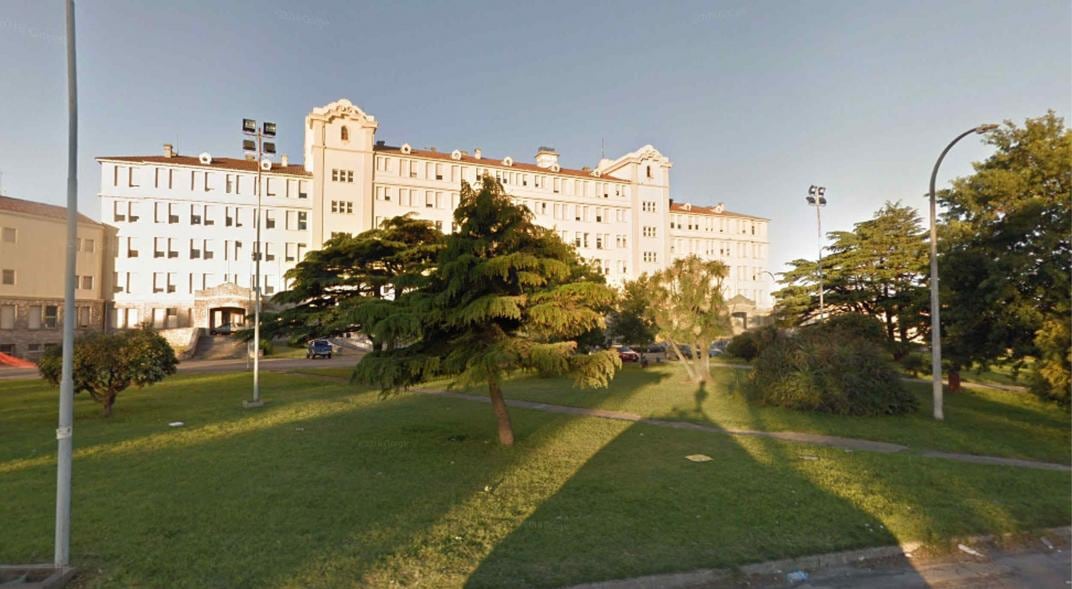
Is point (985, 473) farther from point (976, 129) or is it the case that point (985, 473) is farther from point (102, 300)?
point (102, 300)

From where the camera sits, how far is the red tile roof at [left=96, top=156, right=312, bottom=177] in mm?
57844

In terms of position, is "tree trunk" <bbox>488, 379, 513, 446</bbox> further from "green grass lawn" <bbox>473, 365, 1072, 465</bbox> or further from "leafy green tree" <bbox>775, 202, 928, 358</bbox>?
"leafy green tree" <bbox>775, 202, 928, 358</bbox>

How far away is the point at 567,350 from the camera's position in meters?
11.0

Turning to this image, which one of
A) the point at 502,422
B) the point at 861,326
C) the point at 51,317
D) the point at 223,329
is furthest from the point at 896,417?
the point at 51,317

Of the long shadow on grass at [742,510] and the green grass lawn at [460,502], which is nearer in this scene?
the green grass lawn at [460,502]

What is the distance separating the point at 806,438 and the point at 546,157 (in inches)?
2700

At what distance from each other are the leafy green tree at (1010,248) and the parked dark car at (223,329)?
56.8m

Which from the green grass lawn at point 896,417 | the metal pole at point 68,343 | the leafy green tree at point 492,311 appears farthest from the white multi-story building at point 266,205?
the metal pole at point 68,343

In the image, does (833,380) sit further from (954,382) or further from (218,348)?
(218,348)

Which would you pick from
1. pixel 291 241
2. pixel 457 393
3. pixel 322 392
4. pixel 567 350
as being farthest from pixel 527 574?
pixel 291 241

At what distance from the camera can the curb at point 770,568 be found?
5629mm

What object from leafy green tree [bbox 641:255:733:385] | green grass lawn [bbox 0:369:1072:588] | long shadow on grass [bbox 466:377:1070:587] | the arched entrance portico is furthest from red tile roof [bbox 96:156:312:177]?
long shadow on grass [bbox 466:377:1070:587]

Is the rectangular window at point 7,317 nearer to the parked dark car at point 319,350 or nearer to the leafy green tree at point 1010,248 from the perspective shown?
the parked dark car at point 319,350

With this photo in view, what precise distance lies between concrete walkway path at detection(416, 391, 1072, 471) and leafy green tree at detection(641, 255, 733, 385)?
1130cm
